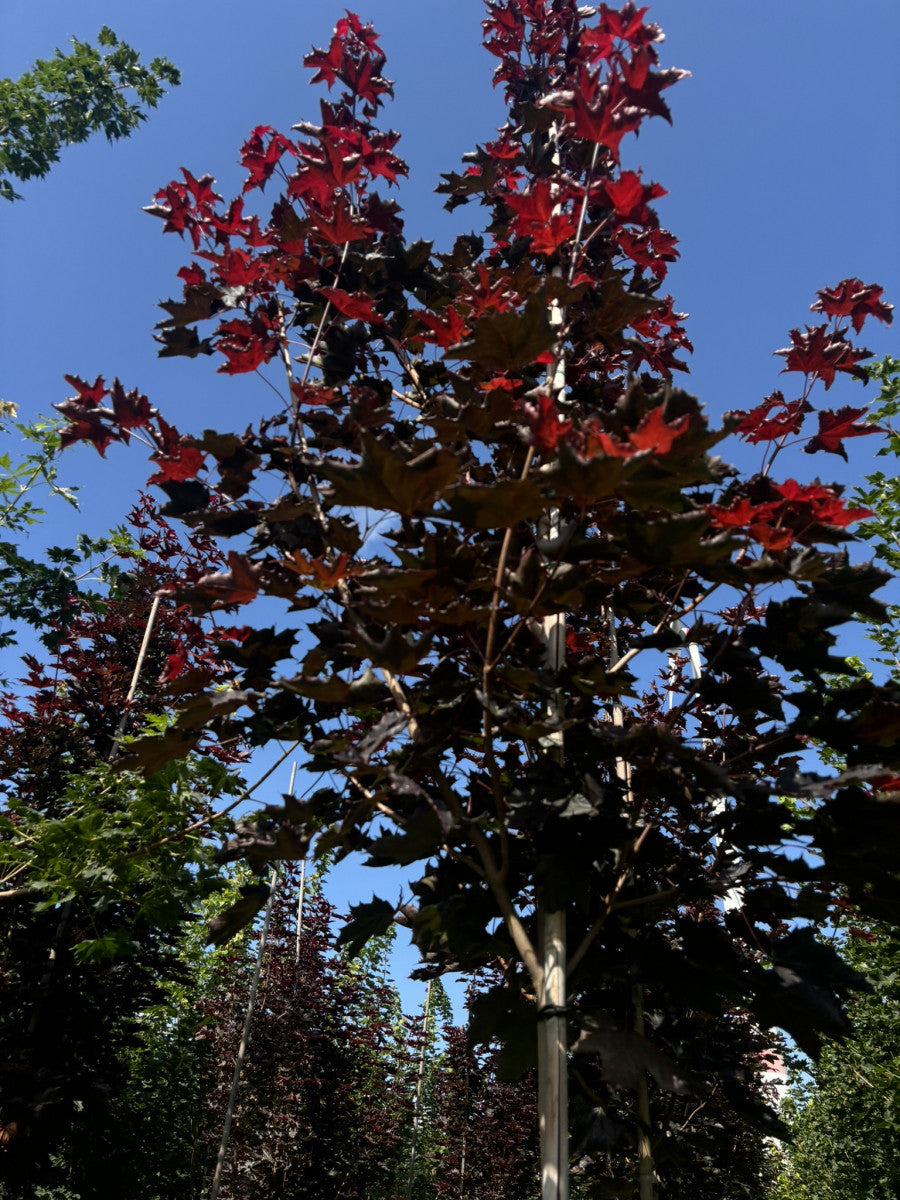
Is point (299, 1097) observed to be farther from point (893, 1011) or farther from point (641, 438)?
point (641, 438)

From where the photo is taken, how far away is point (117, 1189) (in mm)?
5297

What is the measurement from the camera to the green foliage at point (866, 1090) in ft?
14.9

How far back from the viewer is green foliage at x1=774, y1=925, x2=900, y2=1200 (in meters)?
4.54

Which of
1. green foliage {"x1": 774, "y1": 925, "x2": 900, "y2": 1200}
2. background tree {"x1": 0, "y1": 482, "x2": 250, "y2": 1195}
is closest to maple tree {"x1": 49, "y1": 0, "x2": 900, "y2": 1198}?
background tree {"x1": 0, "y1": 482, "x2": 250, "y2": 1195}

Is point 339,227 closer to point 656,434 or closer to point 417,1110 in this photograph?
point 656,434

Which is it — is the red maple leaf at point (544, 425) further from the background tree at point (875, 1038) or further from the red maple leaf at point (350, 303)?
the background tree at point (875, 1038)

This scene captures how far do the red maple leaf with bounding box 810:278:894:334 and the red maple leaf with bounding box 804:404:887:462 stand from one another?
0.36 meters

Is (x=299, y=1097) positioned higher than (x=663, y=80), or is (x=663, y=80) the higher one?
(x=663, y=80)

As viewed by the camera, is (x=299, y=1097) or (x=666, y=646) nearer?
(x=666, y=646)

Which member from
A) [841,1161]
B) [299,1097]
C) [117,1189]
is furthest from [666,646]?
[841,1161]

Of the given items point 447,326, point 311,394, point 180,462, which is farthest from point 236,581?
point 447,326

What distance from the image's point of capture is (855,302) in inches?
85.5

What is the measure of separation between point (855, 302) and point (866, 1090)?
20.3 feet

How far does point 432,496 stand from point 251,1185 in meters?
8.17
